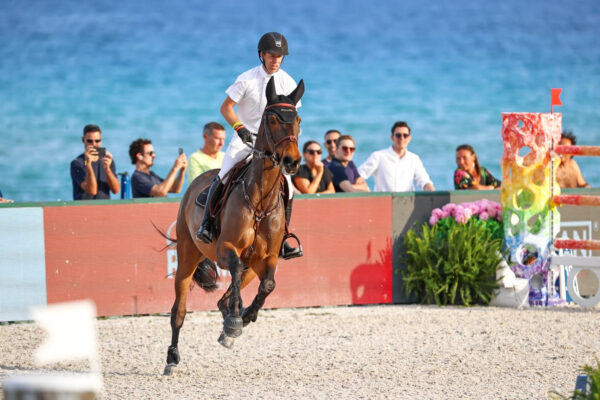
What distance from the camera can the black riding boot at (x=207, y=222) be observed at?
725cm

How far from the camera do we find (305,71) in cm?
1978

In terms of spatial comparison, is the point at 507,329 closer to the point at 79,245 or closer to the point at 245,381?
the point at 245,381

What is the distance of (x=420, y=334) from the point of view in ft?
30.4

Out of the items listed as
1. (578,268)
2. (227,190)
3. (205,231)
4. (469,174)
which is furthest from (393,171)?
(205,231)

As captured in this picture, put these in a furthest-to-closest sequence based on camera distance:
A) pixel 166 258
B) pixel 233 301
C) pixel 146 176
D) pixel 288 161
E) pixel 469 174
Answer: pixel 469 174 → pixel 146 176 → pixel 166 258 → pixel 233 301 → pixel 288 161

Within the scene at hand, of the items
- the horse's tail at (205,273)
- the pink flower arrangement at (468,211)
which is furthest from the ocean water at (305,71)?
the horse's tail at (205,273)

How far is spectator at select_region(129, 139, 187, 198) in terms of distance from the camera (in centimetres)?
1087

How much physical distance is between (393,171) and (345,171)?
0.69 metres

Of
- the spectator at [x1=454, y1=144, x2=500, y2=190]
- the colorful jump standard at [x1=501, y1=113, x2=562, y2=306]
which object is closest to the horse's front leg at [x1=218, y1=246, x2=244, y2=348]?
the colorful jump standard at [x1=501, y1=113, x2=562, y2=306]

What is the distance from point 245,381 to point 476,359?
85.1 inches

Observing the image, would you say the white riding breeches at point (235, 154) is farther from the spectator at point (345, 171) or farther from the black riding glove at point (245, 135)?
the spectator at point (345, 171)

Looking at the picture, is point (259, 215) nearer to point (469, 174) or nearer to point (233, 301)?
point (233, 301)

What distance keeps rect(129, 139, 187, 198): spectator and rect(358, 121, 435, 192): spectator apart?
8.68 feet

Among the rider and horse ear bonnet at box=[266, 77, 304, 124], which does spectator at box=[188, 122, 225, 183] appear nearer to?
the rider
